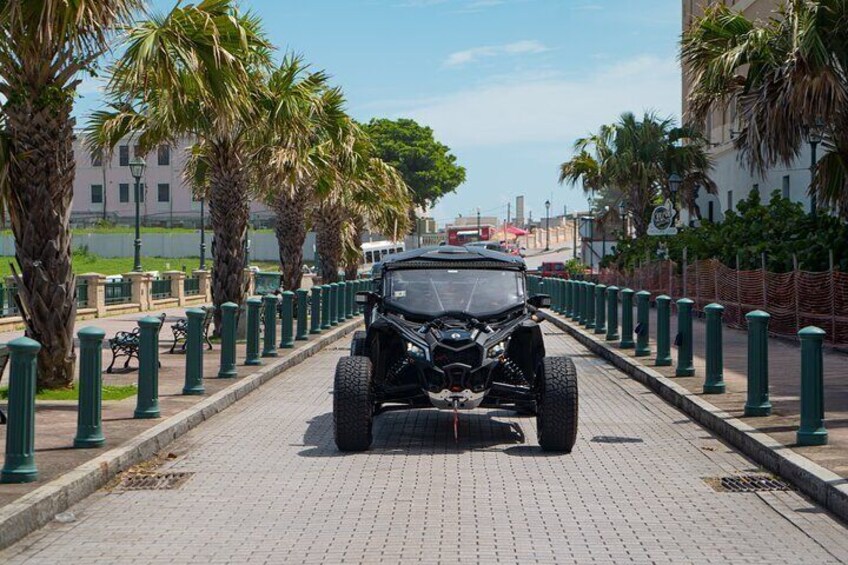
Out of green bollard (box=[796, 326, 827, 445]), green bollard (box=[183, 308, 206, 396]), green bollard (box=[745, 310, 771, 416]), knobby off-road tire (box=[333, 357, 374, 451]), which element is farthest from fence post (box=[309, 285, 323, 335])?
green bollard (box=[796, 326, 827, 445])

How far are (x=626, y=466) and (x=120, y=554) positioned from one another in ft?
15.3

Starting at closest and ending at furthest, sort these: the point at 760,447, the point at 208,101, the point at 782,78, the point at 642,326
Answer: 1. the point at 760,447
2. the point at 208,101
3. the point at 642,326
4. the point at 782,78

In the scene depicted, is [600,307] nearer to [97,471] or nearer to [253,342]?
[253,342]

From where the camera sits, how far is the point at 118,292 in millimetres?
42812

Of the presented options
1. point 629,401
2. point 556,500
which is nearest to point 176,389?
point 629,401

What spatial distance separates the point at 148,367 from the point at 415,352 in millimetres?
2813

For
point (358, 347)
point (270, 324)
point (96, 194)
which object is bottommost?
point (270, 324)

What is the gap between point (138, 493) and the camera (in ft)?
31.8

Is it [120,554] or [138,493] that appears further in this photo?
[138,493]

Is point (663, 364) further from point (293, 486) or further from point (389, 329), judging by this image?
point (293, 486)

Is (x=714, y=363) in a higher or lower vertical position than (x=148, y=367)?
lower

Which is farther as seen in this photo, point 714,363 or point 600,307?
point 600,307

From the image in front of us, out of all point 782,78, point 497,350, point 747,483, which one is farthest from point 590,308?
point 747,483

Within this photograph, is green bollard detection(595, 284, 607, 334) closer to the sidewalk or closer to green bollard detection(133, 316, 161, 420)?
the sidewalk
